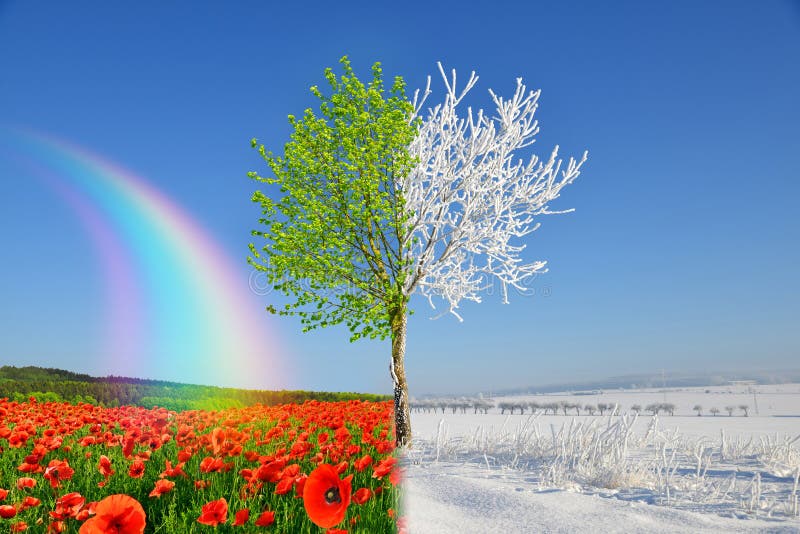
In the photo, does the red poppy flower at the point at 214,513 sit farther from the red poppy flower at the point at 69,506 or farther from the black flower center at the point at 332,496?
the red poppy flower at the point at 69,506

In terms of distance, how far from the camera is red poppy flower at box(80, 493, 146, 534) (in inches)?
84.7

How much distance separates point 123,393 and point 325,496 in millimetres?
17818

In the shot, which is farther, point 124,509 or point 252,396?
point 252,396

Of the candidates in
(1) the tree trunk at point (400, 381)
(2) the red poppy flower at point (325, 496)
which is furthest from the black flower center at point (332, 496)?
(1) the tree trunk at point (400, 381)

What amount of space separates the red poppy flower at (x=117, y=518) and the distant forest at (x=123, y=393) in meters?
13.2

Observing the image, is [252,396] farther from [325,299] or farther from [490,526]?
[490,526]

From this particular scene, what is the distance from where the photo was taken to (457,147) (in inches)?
440

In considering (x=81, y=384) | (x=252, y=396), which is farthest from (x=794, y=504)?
(x=81, y=384)

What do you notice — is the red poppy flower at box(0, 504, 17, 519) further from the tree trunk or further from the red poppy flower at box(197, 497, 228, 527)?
the tree trunk

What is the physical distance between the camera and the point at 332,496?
2.50 m

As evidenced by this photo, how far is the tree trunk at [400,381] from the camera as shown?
983 cm

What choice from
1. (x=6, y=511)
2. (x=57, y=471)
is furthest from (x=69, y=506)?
(x=57, y=471)

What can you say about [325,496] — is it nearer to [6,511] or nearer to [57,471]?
[6,511]

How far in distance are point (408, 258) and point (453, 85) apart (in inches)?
160
